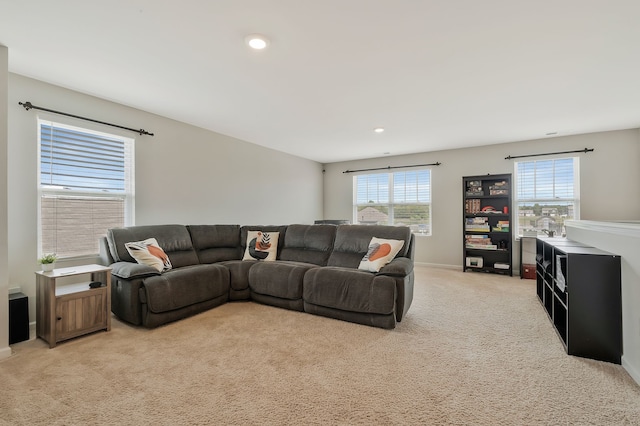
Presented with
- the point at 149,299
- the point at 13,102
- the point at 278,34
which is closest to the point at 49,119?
the point at 13,102

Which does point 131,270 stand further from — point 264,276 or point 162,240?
point 264,276

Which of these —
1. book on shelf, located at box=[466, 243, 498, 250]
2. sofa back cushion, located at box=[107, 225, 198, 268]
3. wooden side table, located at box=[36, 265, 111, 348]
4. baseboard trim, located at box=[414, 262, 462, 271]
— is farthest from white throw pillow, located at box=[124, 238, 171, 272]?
book on shelf, located at box=[466, 243, 498, 250]

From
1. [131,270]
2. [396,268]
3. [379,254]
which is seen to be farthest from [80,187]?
[396,268]

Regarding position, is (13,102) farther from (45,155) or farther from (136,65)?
(136,65)

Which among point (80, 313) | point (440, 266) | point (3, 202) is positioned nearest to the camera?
point (3, 202)

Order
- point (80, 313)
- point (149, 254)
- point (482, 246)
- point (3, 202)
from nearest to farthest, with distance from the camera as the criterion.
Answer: point (3, 202) → point (80, 313) → point (149, 254) → point (482, 246)

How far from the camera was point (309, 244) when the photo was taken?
13.2 feet

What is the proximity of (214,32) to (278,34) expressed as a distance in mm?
457

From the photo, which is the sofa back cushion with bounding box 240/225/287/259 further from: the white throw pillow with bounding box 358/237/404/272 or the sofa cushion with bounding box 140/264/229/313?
the white throw pillow with bounding box 358/237/404/272

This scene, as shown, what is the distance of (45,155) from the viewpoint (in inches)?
118

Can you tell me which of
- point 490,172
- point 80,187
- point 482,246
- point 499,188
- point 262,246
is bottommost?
point 482,246

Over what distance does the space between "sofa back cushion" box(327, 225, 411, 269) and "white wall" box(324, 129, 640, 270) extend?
2912 mm

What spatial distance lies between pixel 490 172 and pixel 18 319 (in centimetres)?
669

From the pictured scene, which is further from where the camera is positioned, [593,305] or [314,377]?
[593,305]
